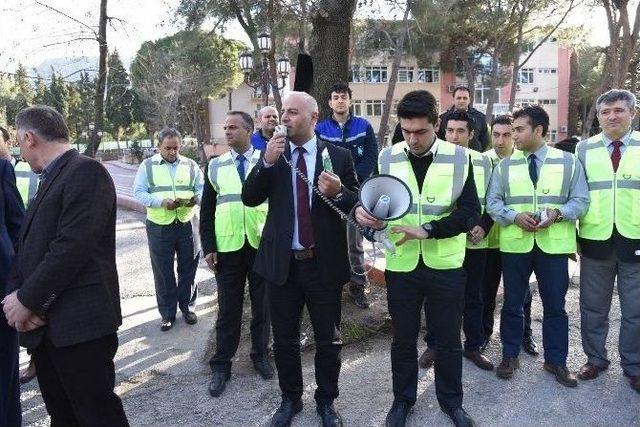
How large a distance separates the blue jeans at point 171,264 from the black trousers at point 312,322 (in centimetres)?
248

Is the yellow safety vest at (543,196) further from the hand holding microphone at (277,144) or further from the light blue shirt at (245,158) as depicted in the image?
the light blue shirt at (245,158)

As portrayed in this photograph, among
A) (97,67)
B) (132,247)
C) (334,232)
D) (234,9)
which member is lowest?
(132,247)

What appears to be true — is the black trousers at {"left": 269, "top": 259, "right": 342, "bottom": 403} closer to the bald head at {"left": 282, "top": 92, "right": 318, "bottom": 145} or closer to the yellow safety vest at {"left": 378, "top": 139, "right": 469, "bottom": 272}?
the yellow safety vest at {"left": 378, "top": 139, "right": 469, "bottom": 272}

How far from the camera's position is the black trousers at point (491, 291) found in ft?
15.2

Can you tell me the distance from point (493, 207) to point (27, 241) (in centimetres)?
316

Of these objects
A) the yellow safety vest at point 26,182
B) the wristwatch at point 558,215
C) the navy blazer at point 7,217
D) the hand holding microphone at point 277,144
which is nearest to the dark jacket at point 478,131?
the wristwatch at point 558,215

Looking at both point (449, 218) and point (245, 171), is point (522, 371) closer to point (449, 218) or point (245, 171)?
point (449, 218)

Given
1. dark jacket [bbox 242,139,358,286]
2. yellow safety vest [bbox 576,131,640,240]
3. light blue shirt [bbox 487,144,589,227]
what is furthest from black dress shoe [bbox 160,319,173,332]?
yellow safety vest [bbox 576,131,640,240]

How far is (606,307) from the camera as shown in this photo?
163 inches

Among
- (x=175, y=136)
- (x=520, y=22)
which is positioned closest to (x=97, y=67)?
(x=175, y=136)

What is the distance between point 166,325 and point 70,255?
313cm

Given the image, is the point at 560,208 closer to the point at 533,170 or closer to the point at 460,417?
the point at 533,170

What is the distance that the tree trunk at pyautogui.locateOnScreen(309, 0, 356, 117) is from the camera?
5613 mm

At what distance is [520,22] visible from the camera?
84.9 feet
